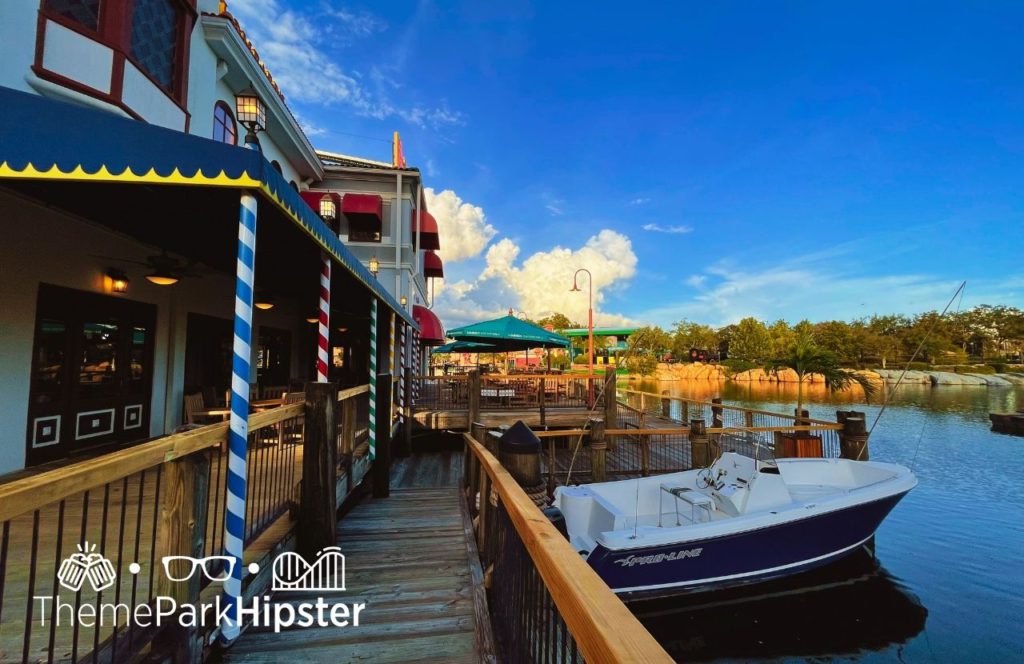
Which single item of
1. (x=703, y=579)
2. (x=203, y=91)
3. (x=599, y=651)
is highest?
(x=203, y=91)

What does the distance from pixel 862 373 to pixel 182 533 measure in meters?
45.6

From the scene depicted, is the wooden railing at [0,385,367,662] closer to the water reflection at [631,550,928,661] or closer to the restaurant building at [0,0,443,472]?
the restaurant building at [0,0,443,472]

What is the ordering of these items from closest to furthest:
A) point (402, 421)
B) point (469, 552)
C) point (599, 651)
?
point (599, 651) < point (469, 552) < point (402, 421)

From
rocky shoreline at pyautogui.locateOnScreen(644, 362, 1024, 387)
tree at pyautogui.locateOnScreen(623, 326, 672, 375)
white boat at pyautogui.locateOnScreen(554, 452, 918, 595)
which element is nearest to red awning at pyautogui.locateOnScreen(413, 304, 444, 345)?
white boat at pyautogui.locateOnScreen(554, 452, 918, 595)

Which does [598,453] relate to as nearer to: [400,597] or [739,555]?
[739,555]

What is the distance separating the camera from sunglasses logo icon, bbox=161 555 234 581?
2.30m

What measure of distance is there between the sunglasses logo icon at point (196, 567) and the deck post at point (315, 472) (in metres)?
0.99

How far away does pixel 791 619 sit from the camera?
614 cm

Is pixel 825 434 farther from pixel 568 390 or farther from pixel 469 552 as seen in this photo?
pixel 469 552

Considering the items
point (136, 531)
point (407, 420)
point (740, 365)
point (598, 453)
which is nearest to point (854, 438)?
point (598, 453)

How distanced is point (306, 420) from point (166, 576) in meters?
1.67

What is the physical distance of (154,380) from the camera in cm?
756

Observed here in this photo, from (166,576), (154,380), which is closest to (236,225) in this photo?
(166,576)

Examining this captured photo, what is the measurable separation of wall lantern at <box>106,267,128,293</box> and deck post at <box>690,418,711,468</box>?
32.9ft
